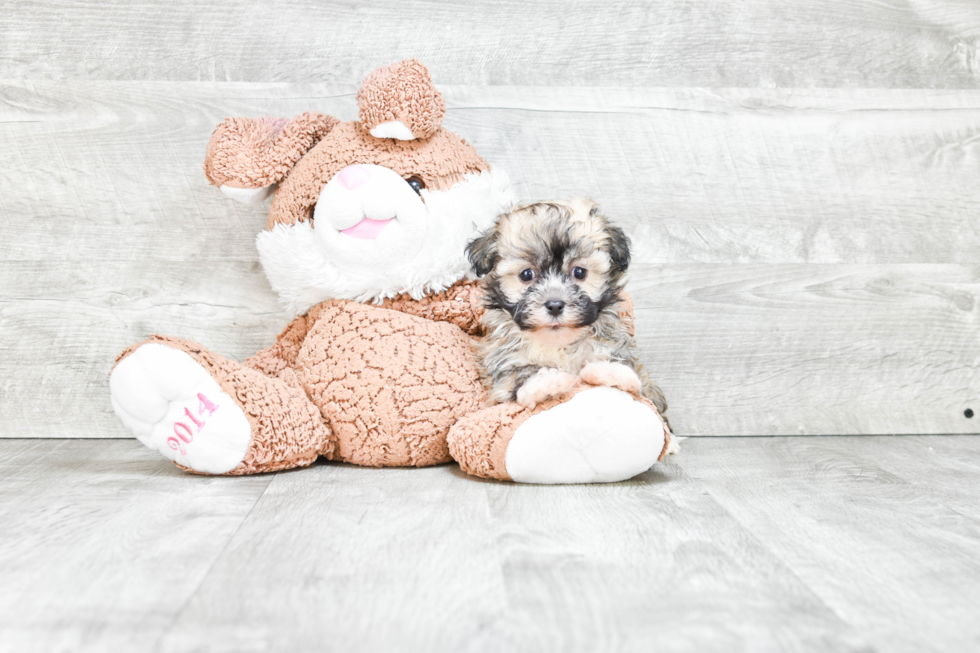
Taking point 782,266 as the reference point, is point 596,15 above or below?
above

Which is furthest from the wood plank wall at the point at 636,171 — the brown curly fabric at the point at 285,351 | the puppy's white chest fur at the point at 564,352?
the puppy's white chest fur at the point at 564,352

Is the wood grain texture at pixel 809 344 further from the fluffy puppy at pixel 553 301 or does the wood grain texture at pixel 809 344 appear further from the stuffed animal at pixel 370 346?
the stuffed animal at pixel 370 346

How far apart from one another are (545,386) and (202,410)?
561mm

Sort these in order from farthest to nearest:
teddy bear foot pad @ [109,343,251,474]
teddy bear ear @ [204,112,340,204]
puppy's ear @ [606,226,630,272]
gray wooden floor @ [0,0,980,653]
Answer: gray wooden floor @ [0,0,980,653], teddy bear ear @ [204,112,340,204], puppy's ear @ [606,226,630,272], teddy bear foot pad @ [109,343,251,474]

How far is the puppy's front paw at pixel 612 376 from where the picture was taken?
1296mm

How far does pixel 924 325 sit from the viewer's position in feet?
6.09

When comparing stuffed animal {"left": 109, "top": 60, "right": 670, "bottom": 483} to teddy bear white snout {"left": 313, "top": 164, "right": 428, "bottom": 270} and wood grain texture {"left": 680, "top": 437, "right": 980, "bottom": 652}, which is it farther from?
wood grain texture {"left": 680, "top": 437, "right": 980, "bottom": 652}

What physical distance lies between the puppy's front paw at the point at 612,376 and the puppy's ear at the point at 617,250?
18 centimetres

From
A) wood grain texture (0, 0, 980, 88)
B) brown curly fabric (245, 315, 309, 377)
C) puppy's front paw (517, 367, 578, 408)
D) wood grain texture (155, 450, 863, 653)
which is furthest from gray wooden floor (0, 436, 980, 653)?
wood grain texture (0, 0, 980, 88)

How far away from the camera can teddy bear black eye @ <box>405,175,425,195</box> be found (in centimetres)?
146

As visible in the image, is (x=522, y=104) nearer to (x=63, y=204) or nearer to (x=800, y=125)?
(x=800, y=125)

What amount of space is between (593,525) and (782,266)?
98cm

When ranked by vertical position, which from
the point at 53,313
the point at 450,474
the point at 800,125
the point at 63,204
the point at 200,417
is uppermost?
the point at 800,125

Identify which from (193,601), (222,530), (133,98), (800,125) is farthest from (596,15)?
(193,601)
